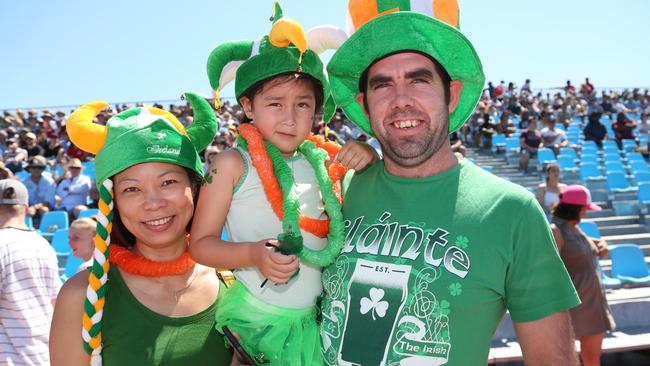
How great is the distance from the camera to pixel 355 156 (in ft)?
7.35

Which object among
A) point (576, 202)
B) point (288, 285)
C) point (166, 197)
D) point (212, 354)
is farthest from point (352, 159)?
point (576, 202)

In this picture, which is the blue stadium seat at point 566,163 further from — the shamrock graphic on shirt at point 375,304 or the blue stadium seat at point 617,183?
the shamrock graphic on shirt at point 375,304

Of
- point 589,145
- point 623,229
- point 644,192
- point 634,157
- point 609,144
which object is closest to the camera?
point 623,229

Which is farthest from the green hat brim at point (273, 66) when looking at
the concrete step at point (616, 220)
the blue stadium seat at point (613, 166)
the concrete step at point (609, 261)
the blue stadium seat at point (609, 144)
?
the blue stadium seat at point (609, 144)

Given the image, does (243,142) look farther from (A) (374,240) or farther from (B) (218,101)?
(A) (374,240)

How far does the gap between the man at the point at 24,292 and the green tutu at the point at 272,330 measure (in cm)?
195

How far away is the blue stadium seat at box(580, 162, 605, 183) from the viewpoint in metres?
11.5

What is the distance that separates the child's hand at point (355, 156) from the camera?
2232 millimetres

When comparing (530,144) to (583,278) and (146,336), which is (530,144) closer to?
(583,278)

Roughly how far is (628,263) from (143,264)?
750 cm

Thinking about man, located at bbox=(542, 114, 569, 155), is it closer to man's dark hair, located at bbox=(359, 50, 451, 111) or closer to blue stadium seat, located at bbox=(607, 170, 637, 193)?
blue stadium seat, located at bbox=(607, 170, 637, 193)

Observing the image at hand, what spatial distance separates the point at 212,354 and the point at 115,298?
385 mm

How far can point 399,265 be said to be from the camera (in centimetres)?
188

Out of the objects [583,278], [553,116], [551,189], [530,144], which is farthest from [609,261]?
[553,116]
